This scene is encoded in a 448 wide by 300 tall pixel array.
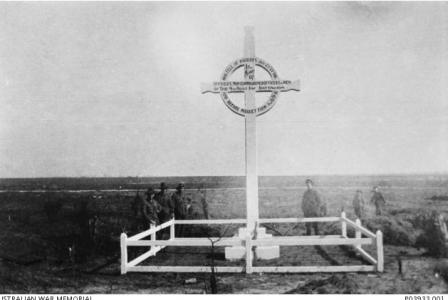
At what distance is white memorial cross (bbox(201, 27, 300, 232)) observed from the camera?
29.2ft

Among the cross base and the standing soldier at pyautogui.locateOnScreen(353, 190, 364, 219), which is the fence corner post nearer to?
the cross base

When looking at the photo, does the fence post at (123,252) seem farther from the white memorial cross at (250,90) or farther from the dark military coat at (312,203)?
the dark military coat at (312,203)

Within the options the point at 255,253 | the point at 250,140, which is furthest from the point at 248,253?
the point at 250,140

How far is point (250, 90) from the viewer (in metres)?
8.97

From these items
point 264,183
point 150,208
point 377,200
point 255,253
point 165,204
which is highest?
point 264,183

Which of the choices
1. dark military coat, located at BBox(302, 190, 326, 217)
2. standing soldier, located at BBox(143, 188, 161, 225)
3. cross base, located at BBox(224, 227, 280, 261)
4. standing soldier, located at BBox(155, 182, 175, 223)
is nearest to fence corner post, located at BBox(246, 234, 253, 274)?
Answer: cross base, located at BBox(224, 227, 280, 261)

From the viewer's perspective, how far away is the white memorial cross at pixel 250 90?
29.2ft

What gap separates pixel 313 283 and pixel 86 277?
420 cm

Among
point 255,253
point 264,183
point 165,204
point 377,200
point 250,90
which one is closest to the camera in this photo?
point 255,253

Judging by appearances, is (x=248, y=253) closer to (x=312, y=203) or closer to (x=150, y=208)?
(x=150, y=208)

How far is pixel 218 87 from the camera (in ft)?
29.2

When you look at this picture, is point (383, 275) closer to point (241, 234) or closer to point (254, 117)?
point (241, 234)

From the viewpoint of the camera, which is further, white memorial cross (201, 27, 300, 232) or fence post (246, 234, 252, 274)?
white memorial cross (201, 27, 300, 232)

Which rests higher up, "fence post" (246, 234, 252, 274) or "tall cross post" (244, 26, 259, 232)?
"tall cross post" (244, 26, 259, 232)
